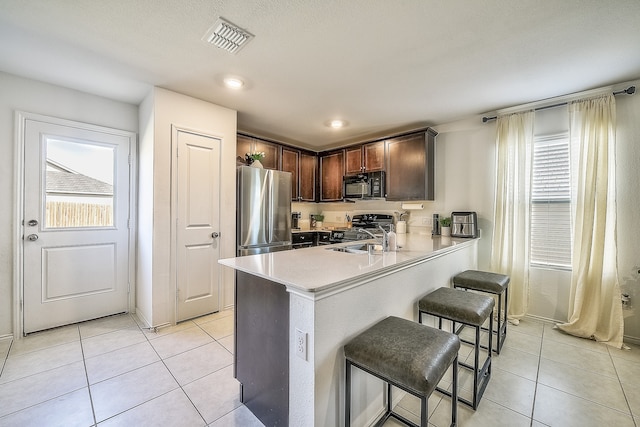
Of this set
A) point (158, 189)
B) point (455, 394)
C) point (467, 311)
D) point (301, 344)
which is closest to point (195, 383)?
point (301, 344)

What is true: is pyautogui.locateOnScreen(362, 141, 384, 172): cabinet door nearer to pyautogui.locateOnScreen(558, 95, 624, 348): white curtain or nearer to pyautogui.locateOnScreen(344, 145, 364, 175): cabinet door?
pyautogui.locateOnScreen(344, 145, 364, 175): cabinet door

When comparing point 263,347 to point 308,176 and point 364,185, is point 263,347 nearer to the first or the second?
point 364,185

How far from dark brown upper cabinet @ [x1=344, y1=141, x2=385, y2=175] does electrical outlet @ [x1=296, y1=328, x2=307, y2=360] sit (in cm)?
324

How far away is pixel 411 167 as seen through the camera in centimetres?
368

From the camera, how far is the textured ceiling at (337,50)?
1.61 metres

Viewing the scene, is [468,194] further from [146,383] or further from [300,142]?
[146,383]

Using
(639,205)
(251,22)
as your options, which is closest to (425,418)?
(251,22)

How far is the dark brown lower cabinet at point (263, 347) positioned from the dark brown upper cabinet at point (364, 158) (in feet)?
9.91

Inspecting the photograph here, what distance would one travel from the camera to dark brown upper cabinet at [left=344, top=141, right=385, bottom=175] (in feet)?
13.3

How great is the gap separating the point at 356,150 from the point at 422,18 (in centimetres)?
272

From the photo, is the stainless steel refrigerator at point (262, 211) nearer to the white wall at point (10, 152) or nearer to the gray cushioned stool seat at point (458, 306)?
the white wall at point (10, 152)

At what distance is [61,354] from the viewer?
221 centimetres

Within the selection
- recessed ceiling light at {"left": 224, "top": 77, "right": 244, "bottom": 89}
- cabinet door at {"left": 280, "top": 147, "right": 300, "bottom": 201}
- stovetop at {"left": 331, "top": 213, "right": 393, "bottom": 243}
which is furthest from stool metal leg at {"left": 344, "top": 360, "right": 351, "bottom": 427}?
cabinet door at {"left": 280, "top": 147, "right": 300, "bottom": 201}

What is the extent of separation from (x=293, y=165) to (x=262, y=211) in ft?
4.63
